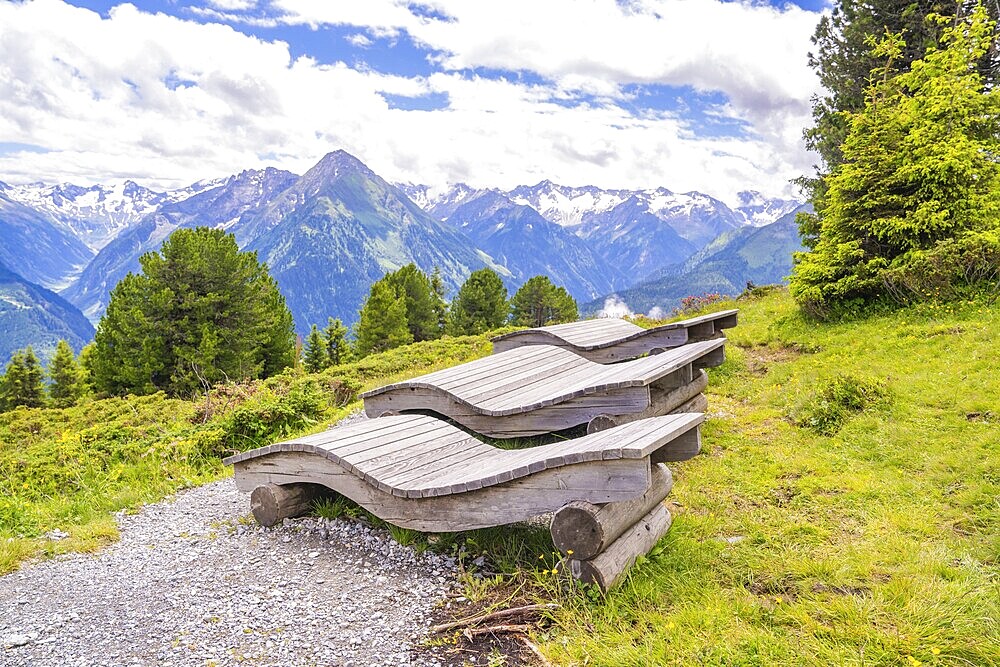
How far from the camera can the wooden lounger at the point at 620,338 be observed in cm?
1075

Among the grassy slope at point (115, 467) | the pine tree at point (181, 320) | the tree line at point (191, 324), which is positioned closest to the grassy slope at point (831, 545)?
the grassy slope at point (115, 467)

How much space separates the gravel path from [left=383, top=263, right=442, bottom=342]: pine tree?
50.5m

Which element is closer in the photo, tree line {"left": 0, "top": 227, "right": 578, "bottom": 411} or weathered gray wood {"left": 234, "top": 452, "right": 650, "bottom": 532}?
weathered gray wood {"left": 234, "top": 452, "right": 650, "bottom": 532}

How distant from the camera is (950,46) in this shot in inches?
537

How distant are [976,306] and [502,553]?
11.1m

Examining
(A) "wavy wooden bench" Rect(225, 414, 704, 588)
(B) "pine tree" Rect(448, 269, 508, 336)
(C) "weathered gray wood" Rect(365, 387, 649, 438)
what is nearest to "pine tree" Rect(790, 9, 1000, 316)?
(C) "weathered gray wood" Rect(365, 387, 649, 438)

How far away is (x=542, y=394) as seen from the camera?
7660mm

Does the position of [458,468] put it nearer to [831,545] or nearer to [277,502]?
[277,502]

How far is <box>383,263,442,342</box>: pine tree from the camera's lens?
56.0m

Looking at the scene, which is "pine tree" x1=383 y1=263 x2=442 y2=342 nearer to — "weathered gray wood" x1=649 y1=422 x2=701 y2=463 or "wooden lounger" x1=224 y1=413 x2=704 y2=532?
"wooden lounger" x1=224 y1=413 x2=704 y2=532

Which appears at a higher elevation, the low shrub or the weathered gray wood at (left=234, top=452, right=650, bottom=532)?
the weathered gray wood at (left=234, top=452, right=650, bottom=532)

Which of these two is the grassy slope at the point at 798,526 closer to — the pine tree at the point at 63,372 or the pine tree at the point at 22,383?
the pine tree at the point at 22,383

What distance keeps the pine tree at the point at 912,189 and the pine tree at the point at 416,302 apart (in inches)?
1767

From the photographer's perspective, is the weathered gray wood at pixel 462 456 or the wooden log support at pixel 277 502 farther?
the wooden log support at pixel 277 502
